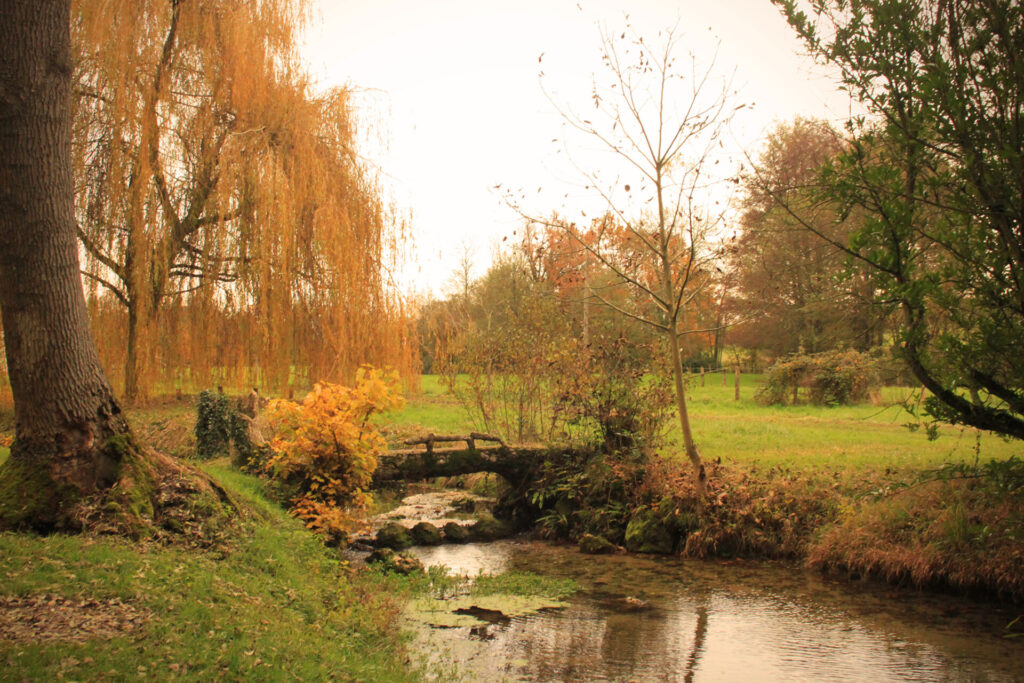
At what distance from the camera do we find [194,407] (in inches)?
571

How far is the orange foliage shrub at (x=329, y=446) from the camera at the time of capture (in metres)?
9.77

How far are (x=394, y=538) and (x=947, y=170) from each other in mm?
8786

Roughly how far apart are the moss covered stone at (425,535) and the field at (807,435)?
295 centimetres

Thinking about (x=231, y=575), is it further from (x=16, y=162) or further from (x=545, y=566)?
(x=545, y=566)

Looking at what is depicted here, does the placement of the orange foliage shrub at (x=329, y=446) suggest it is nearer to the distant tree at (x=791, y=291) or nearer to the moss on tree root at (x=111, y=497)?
the moss on tree root at (x=111, y=497)

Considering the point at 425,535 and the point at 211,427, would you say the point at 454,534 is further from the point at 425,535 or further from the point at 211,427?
the point at 211,427

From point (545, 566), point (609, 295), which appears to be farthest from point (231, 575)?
point (609, 295)

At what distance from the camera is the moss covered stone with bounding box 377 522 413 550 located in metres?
11.4

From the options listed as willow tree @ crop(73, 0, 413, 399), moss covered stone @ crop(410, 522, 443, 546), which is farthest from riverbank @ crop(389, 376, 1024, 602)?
willow tree @ crop(73, 0, 413, 399)

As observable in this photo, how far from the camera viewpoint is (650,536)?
11312mm

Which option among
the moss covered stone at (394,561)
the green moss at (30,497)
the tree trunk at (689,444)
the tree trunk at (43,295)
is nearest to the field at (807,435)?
the tree trunk at (689,444)

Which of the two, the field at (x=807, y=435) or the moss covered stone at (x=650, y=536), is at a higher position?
the field at (x=807, y=435)

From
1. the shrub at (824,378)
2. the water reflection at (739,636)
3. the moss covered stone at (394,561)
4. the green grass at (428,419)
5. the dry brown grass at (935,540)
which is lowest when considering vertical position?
the water reflection at (739,636)

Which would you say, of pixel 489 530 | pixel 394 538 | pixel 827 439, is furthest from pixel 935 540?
pixel 394 538
